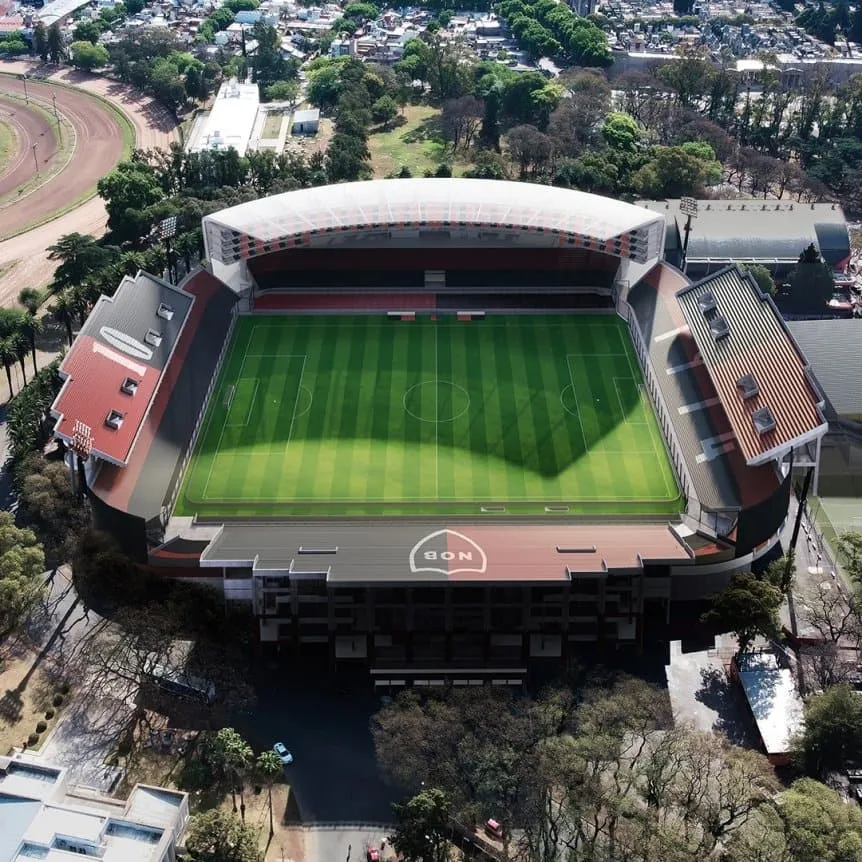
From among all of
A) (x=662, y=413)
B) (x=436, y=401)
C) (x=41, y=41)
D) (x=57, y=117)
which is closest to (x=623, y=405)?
(x=662, y=413)

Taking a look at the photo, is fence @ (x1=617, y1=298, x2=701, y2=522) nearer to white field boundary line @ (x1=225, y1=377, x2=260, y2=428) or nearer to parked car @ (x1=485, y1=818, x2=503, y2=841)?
parked car @ (x1=485, y1=818, x2=503, y2=841)

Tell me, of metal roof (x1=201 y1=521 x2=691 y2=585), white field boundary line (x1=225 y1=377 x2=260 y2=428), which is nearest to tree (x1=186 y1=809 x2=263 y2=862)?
metal roof (x1=201 y1=521 x2=691 y2=585)

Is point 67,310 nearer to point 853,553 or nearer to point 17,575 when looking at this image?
point 17,575

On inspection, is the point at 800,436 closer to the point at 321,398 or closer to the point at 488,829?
the point at 488,829

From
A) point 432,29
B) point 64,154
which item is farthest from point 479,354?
point 432,29

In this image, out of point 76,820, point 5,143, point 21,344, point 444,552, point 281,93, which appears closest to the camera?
point 76,820

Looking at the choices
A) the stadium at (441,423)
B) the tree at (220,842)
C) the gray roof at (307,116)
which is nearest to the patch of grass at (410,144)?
the gray roof at (307,116)

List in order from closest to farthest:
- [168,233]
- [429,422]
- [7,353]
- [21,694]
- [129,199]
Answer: [21,694] → [429,422] → [7,353] → [168,233] → [129,199]
